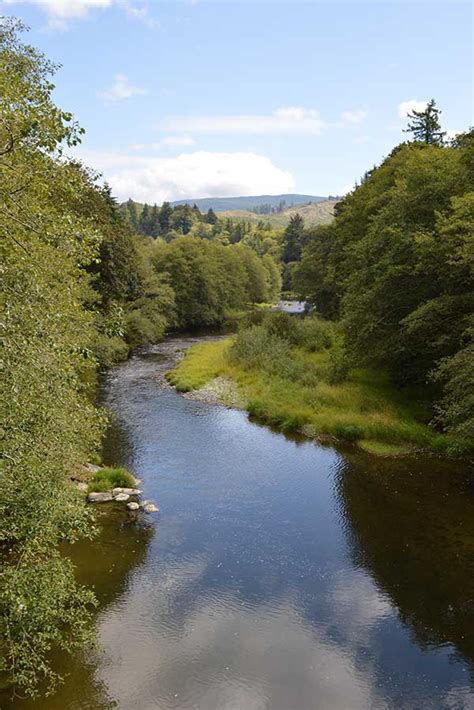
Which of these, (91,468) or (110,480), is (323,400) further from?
(110,480)

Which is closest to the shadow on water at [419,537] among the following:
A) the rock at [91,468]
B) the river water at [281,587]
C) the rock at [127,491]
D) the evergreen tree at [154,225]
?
the river water at [281,587]

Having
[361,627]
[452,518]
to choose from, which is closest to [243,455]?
[452,518]

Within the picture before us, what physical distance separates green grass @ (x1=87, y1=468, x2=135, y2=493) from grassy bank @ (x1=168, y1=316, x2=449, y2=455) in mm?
10371

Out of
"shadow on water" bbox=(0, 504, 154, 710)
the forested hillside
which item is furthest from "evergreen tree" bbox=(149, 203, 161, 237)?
"shadow on water" bbox=(0, 504, 154, 710)

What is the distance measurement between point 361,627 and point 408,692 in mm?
2100

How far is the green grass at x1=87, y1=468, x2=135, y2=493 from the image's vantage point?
65.9 feet

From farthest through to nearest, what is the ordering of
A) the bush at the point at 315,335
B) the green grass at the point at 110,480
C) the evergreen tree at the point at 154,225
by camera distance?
1. the evergreen tree at the point at 154,225
2. the bush at the point at 315,335
3. the green grass at the point at 110,480

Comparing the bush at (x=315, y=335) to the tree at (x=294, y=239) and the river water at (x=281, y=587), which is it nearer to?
the river water at (x=281, y=587)

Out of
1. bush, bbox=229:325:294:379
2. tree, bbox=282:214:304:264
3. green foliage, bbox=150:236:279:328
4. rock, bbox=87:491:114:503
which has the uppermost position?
tree, bbox=282:214:304:264

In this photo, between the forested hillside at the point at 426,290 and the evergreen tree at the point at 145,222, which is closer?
the forested hillside at the point at 426,290

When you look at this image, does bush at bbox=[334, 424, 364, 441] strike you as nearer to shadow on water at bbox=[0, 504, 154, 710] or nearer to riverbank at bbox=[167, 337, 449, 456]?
riverbank at bbox=[167, 337, 449, 456]

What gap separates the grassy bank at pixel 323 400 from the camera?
→ 1030 inches

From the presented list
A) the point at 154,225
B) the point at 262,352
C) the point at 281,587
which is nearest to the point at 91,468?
the point at 281,587

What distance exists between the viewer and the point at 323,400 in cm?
3077
